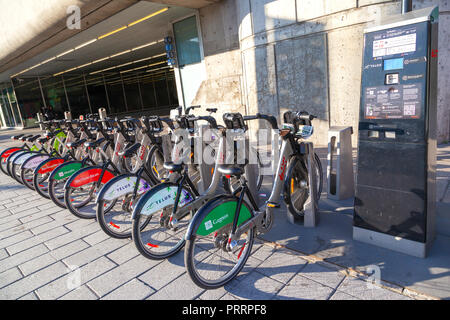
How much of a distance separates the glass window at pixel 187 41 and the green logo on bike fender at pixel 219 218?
7.49 m

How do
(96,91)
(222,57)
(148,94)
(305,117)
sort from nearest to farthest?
(305,117) < (222,57) < (96,91) < (148,94)

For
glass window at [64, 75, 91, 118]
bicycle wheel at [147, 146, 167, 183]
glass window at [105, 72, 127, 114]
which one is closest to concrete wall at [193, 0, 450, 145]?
bicycle wheel at [147, 146, 167, 183]

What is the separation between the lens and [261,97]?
22.7 ft

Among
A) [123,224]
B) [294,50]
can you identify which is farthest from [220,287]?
[294,50]

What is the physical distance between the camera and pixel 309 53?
19.4 ft

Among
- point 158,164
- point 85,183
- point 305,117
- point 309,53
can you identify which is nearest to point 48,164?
point 85,183

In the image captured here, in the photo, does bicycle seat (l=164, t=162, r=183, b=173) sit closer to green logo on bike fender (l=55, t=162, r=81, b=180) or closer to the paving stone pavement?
the paving stone pavement

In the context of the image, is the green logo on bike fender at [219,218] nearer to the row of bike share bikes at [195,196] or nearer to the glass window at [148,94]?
the row of bike share bikes at [195,196]

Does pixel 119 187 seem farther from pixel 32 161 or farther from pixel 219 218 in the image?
pixel 32 161

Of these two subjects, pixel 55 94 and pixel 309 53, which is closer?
pixel 309 53

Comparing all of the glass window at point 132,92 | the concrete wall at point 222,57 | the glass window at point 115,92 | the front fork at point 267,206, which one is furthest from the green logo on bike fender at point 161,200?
the glass window at point 115,92

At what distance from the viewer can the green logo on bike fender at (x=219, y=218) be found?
2123 millimetres

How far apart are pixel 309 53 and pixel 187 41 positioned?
15.0 ft

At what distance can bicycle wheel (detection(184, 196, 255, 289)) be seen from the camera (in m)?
2.10
